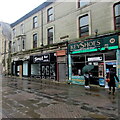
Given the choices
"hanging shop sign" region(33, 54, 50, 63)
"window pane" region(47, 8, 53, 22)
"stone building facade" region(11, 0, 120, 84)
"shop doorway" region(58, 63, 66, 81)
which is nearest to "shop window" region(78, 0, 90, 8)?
"stone building facade" region(11, 0, 120, 84)

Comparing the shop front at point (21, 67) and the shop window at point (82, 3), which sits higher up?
the shop window at point (82, 3)

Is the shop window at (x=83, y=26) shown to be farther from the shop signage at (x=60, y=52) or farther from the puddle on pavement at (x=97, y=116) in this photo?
the puddle on pavement at (x=97, y=116)

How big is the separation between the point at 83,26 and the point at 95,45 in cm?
288

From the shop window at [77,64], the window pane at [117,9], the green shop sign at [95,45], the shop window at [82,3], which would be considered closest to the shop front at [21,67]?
the shop window at [77,64]

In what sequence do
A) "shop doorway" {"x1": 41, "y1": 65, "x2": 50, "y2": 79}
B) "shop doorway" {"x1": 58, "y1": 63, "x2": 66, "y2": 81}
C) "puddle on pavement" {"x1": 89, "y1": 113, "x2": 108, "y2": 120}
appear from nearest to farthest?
1. "puddle on pavement" {"x1": 89, "y1": 113, "x2": 108, "y2": 120}
2. "shop doorway" {"x1": 58, "y1": 63, "x2": 66, "y2": 81}
3. "shop doorway" {"x1": 41, "y1": 65, "x2": 50, "y2": 79}

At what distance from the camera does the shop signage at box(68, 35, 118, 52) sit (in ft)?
35.8

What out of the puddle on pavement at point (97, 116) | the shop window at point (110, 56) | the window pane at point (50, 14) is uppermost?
the window pane at point (50, 14)

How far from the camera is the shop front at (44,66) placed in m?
17.0

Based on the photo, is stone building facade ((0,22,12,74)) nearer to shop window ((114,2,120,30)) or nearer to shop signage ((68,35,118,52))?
shop signage ((68,35,118,52))

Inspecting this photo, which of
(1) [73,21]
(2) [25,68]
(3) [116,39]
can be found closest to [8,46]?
(2) [25,68]

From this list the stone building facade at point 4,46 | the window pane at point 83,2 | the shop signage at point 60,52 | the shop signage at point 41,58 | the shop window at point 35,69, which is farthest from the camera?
the stone building facade at point 4,46

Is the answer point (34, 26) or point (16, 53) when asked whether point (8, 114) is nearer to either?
point (34, 26)

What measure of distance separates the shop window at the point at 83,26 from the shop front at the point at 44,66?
15.5 ft

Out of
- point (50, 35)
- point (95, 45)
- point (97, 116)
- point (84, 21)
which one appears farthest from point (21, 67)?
point (97, 116)
